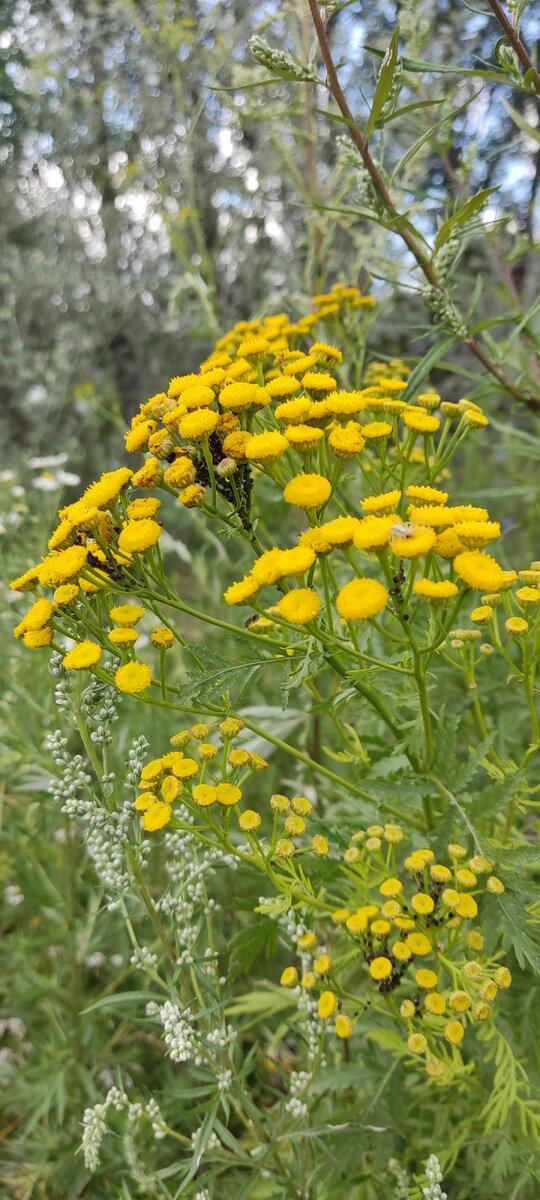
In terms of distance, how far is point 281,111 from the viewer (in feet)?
7.09

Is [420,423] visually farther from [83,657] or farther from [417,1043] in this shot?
[417,1043]

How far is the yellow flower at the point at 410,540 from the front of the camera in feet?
2.92

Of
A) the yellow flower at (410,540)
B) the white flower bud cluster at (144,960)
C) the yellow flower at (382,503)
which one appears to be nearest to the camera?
the yellow flower at (410,540)

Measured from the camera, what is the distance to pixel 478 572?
96cm

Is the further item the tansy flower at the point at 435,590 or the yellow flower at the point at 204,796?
the yellow flower at the point at 204,796

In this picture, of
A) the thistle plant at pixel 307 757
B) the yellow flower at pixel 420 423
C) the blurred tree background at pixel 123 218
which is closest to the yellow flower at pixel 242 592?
the thistle plant at pixel 307 757

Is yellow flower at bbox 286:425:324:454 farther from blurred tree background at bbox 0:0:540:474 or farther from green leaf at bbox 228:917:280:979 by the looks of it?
blurred tree background at bbox 0:0:540:474

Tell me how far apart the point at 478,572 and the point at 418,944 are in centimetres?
54

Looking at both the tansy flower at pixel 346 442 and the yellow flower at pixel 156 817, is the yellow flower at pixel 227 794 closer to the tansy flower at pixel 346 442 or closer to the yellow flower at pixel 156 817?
the yellow flower at pixel 156 817

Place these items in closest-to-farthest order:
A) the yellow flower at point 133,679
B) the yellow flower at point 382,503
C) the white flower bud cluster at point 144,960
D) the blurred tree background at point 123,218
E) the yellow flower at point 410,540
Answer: the yellow flower at point 410,540 → the yellow flower at point 382,503 → the yellow flower at point 133,679 → the white flower bud cluster at point 144,960 → the blurred tree background at point 123,218

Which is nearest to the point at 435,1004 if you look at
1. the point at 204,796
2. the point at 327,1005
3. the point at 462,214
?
the point at 327,1005

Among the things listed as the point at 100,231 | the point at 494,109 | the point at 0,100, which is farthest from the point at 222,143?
the point at 0,100

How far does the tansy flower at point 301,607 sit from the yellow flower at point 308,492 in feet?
0.43

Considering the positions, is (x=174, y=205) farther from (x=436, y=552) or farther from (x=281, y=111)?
(x=436, y=552)
